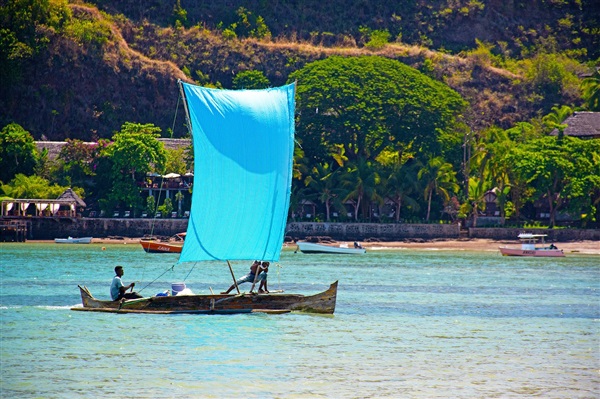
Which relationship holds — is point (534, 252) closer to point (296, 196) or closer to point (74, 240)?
point (296, 196)

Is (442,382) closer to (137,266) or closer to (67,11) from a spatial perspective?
(137,266)

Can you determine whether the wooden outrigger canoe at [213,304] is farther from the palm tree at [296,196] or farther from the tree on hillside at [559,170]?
the palm tree at [296,196]

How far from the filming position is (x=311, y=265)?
74.2 m

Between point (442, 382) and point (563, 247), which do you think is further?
point (563, 247)

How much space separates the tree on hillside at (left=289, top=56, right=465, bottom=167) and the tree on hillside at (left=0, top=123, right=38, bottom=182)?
24.7 meters

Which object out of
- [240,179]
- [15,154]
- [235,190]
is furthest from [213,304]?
[15,154]

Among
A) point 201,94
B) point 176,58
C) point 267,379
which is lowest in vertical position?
Result: point 267,379

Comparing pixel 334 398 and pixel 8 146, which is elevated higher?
pixel 8 146

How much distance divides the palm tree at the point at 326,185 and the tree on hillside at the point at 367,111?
9.86 feet

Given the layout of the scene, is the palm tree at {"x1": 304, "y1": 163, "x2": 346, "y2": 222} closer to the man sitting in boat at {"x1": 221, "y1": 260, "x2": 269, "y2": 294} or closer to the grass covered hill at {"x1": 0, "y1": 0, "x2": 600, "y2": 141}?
the grass covered hill at {"x1": 0, "y1": 0, "x2": 600, "y2": 141}

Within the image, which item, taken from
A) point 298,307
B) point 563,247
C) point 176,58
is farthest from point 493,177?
point 298,307

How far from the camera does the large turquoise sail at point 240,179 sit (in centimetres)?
3766

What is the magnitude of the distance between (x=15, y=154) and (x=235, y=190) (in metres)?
71.5

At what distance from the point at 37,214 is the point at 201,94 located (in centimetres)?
6552
